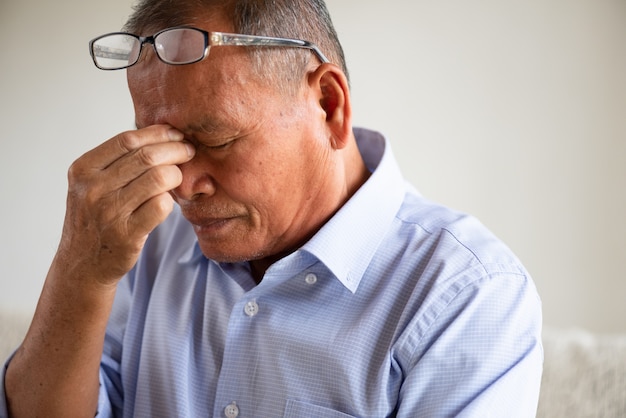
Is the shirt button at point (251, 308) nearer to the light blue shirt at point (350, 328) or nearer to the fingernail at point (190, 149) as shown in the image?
the light blue shirt at point (350, 328)

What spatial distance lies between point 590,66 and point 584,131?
0.20 meters

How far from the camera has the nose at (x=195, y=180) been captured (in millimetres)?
1355

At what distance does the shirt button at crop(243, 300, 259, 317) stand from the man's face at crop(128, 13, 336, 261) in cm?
9

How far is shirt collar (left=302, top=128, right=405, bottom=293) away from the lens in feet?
4.66

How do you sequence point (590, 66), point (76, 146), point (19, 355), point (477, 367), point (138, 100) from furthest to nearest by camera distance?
point (76, 146) → point (590, 66) → point (19, 355) → point (138, 100) → point (477, 367)

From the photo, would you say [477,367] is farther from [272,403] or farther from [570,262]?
[570,262]

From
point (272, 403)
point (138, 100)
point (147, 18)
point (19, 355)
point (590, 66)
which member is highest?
point (147, 18)

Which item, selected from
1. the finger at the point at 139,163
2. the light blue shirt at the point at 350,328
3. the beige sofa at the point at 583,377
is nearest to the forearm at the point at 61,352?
the light blue shirt at the point at 350,328

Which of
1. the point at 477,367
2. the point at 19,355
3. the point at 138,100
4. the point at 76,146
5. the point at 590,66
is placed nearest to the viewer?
the point at 477,367

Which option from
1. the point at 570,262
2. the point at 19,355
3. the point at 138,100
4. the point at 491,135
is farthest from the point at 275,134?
the point at 570,262

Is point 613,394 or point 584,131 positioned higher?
point 584,131

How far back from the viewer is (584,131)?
88.3 inches

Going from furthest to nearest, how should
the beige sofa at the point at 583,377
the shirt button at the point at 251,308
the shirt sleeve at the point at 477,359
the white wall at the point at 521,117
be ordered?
the white wall at the point at 521,117
the beige sofa at the point at 583,377
the shirt button at the point at 251,308
the shirt sleeve at the point at 477,359

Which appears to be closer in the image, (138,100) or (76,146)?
(138,100)
